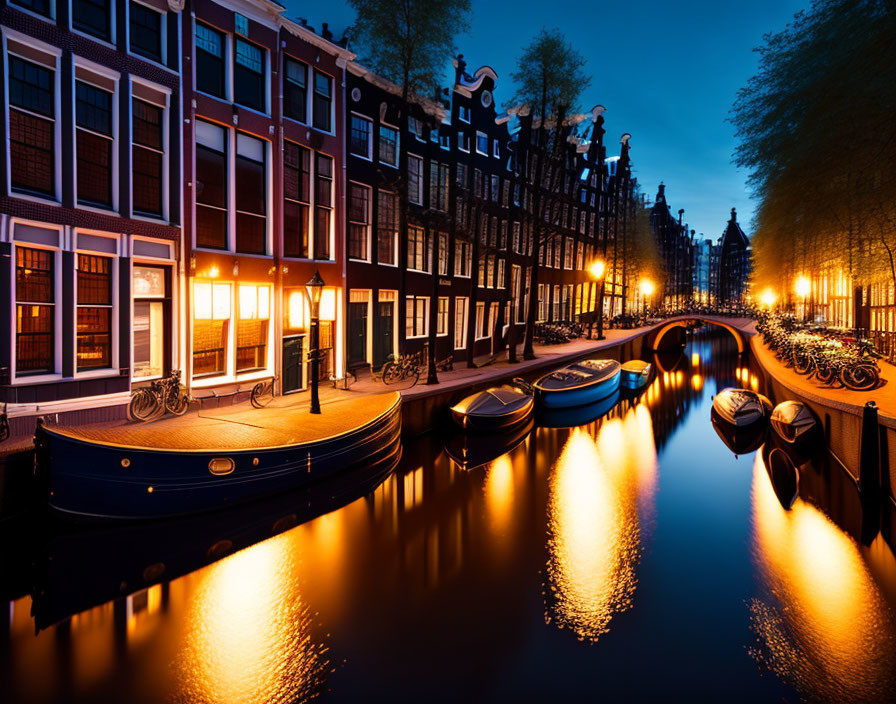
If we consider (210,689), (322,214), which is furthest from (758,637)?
(322,214)

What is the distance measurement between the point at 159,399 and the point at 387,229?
12.9 m

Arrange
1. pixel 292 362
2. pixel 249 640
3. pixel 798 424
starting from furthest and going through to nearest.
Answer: pixel 292 362
pixel 798 424
pixel 249 640

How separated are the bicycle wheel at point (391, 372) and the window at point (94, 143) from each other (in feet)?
35.0

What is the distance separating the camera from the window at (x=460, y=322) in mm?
30734

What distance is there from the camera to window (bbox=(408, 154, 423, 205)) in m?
25.5

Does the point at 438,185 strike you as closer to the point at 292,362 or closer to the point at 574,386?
the point at 574,386

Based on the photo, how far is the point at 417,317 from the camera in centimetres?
2684

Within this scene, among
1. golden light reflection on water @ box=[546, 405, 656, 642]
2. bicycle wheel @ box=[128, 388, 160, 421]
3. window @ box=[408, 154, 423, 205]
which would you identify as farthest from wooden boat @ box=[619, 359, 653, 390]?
bicycle wheel @ box=[128, 388, 160, 421]

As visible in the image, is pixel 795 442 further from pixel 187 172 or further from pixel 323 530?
pixel 187 172

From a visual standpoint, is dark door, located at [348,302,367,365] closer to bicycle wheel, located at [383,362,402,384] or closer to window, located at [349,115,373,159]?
bicycle wheel, located at [383,362,402,384]

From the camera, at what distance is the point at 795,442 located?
17031 mm

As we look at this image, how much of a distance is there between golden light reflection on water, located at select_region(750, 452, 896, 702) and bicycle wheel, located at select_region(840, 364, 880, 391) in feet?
19.3

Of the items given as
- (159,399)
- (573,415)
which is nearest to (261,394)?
(159,399)

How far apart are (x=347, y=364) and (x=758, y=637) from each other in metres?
16.6
